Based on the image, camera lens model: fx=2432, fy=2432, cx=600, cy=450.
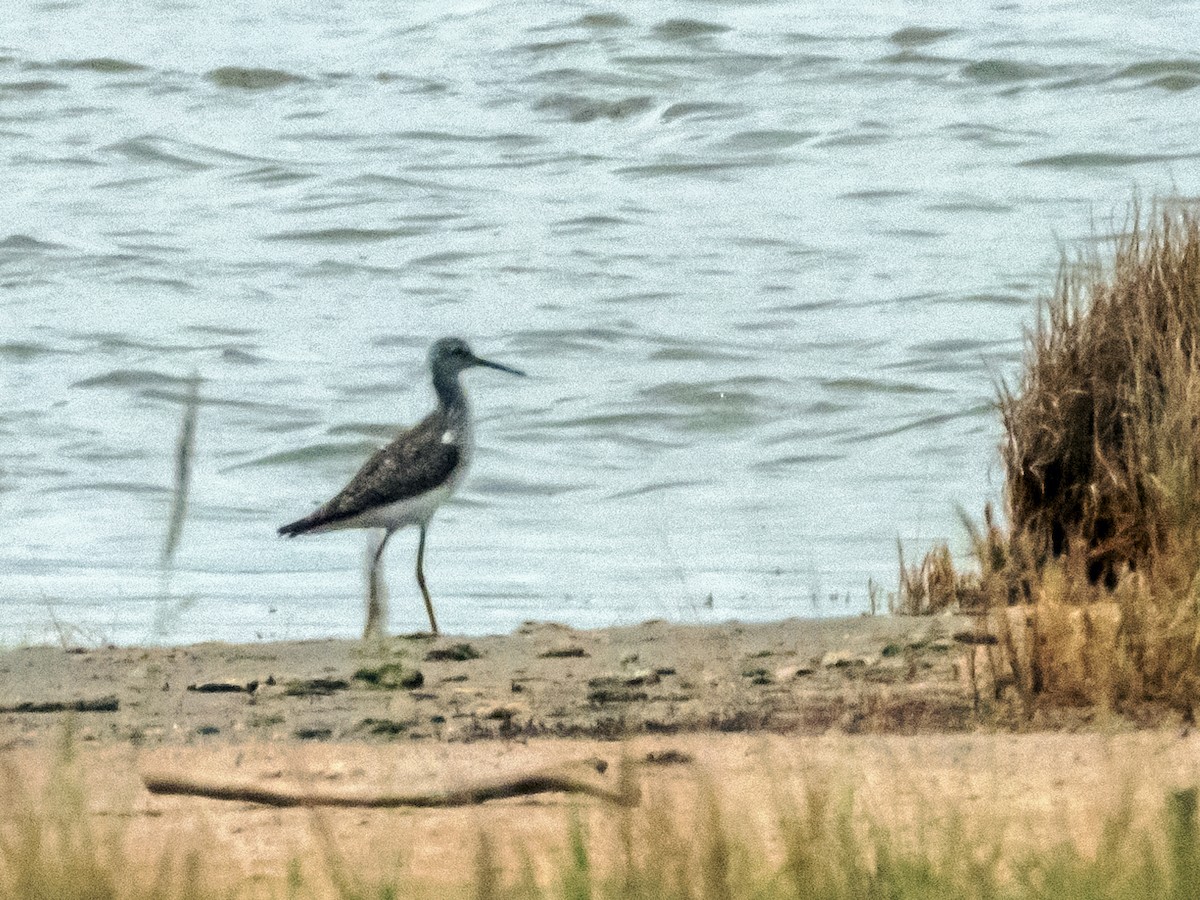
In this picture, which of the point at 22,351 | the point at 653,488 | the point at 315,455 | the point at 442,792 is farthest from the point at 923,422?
the point at 442,792

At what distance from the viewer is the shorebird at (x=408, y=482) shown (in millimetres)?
11852

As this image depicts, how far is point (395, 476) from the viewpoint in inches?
467

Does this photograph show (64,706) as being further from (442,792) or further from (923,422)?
(923,422)

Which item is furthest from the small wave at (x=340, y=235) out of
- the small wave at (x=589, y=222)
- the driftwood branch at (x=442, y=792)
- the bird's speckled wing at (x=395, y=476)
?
the driftwood branch at (x=442, y=792)

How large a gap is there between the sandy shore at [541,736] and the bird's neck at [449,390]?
53.1 inches

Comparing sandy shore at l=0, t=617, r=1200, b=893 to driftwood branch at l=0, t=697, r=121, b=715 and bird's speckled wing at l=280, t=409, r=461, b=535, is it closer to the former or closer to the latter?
driftwood branch at l=0, t=697, r=121, b=715

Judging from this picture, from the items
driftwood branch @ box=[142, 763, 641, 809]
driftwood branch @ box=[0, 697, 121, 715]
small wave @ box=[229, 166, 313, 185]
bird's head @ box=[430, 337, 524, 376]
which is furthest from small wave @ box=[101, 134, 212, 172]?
driftwood branch @ box=[142, 763, 641, 809]

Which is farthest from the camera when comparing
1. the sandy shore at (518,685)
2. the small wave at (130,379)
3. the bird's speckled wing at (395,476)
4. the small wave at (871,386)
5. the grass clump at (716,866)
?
the small wave at (130,379)

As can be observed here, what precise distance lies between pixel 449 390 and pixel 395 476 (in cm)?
84

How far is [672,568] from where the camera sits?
14812 mm

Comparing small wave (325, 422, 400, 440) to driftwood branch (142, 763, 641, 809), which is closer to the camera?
driftwood branch (142, 763, 641, 809)

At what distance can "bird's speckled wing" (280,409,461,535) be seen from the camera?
11844mm

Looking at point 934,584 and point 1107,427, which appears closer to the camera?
point 1107,427

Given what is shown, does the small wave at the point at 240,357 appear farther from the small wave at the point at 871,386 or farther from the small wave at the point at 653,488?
the small wave at the point at 653,488
